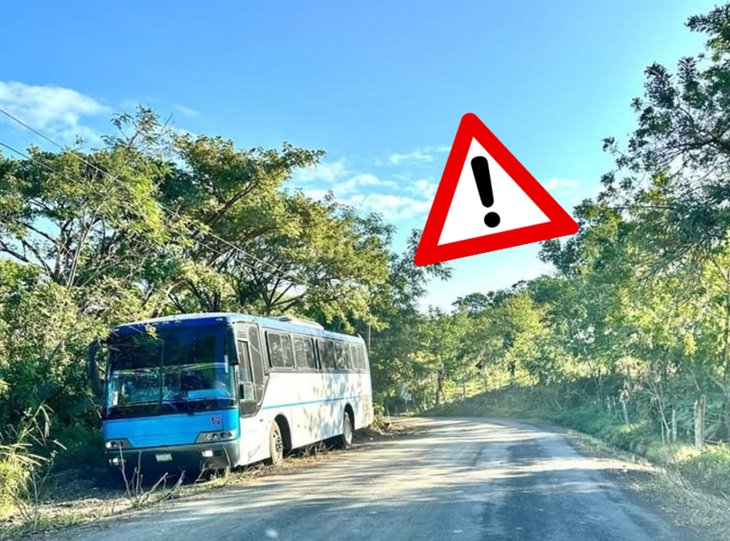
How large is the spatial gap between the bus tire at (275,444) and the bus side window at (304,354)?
1936mm

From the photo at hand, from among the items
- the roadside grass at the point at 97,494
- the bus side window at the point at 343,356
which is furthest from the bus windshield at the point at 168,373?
the bus side window at the point at 343,356

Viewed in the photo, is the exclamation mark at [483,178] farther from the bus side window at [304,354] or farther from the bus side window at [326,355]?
the bus side window at [326,355]

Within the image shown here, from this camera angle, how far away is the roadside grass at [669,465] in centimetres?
700

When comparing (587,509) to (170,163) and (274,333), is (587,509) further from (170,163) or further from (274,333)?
(170,163)

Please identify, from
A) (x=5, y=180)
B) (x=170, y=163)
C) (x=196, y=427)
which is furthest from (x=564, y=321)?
(x=5, y=180)

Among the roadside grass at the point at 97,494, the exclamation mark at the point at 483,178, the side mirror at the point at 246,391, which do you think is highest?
the exclamation mark at the point at 483,178

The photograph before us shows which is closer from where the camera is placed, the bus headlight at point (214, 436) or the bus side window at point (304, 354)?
the bus headlight at point (214, 436)

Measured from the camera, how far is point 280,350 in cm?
1352

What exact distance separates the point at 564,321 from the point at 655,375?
7.42 m

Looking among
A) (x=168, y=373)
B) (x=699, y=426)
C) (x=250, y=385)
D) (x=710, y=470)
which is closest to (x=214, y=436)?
(x=250, y=385)

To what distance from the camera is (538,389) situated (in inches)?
1795

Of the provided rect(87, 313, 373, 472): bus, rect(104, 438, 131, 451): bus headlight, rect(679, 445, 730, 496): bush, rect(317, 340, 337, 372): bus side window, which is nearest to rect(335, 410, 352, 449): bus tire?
rect(317, 340, 337, 372): bus side window

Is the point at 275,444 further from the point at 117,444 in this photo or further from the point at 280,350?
the point at 117,444

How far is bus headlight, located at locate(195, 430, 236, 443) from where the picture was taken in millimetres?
10461
